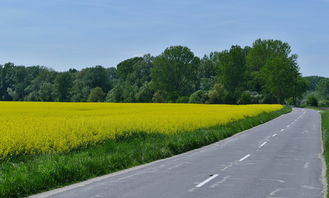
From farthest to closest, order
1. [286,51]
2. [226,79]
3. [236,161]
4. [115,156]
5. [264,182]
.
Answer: [286,51] < [226,79] < [236,161] < [115,156] < [264,182]

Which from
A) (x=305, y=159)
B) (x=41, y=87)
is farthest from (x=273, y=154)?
→ (x=41, y=87)

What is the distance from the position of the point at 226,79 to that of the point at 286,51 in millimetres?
24101

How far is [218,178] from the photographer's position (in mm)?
11555

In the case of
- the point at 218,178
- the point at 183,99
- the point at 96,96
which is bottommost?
the point at 218,178

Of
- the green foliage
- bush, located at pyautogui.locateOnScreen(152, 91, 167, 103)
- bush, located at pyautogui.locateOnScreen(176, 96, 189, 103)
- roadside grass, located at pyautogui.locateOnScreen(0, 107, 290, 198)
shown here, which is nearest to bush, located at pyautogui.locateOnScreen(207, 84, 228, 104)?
bush, located at pyautogui.locateOnScreen(176, 96, 189, 103)

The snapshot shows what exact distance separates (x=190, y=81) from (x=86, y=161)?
12642 cm

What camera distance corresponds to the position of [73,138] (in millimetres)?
15219

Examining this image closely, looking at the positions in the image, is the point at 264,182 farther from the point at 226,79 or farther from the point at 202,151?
the point at 226,79

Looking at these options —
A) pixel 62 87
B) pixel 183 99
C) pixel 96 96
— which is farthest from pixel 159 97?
pixel 62 87

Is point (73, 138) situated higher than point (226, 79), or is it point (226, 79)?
point (226, 79)

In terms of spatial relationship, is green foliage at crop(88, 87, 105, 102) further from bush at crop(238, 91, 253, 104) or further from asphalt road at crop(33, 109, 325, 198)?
asphalt road at crop(33, 109, 325, 198)

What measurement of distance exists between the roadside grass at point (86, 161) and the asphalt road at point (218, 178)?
492 millimetres

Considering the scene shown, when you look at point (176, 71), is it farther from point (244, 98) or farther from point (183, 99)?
point (244, 98)

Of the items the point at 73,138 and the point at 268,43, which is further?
the point at 268,43
